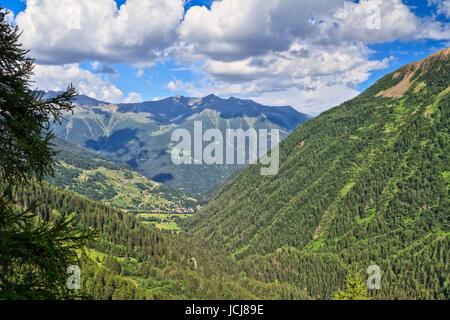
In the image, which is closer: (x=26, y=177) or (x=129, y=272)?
(x=26, y=177)

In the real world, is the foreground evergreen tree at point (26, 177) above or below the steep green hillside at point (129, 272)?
above

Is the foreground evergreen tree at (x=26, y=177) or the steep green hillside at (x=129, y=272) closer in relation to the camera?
the foreground evergreen tree at (x=26, y=177)

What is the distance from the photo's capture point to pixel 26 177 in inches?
683

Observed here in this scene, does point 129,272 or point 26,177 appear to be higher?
point 26,177

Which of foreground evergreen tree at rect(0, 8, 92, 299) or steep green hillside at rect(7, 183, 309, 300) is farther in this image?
steep green hillside at rect(7, 183, 309, 300)

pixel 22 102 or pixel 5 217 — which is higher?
pixel 22 102

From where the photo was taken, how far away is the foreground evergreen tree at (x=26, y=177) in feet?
48.1

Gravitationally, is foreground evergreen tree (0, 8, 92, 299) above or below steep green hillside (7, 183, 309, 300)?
above

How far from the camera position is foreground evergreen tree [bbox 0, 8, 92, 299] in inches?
578
